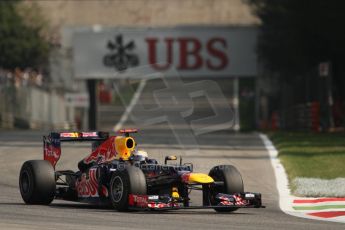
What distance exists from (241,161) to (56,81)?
143 feet

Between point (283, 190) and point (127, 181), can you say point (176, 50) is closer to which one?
point (283, 190)

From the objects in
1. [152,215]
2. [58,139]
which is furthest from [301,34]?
[152,215]

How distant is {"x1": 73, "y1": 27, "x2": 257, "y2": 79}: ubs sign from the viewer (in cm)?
5384

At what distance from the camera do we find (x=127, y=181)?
15.4m

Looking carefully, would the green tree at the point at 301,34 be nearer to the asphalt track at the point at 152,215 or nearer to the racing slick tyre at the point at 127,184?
the asphalt track at the point at 152,215

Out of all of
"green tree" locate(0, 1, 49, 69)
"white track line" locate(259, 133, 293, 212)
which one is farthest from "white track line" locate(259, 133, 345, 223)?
"green tree" locate(0, 1, 49, 69)

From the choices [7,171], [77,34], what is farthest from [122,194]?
[77,34]

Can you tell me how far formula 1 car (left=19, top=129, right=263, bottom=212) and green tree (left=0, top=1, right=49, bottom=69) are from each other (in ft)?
165

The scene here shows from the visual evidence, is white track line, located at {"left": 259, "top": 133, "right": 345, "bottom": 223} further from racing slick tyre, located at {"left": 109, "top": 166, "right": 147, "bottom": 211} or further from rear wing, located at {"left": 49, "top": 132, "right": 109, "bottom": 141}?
rear wing, located at {"left": 49, "top": 132, "right": 109, "bottom": 141}

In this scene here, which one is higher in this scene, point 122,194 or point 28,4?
point 28,4

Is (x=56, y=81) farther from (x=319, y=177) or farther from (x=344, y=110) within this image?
(x=319, y=177)

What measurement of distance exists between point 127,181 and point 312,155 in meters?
11.6

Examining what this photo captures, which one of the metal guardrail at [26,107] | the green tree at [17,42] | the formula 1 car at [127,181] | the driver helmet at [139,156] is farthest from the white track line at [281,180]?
the green tree at [17,42]

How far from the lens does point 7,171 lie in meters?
23.8
